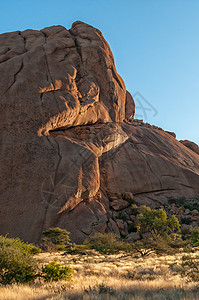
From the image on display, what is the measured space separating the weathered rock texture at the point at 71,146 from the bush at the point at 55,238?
3.96ft

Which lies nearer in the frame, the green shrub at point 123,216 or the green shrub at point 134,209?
the green shrub at point 123,216

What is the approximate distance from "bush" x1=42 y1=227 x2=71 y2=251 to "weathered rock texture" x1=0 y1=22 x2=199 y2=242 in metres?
1.21

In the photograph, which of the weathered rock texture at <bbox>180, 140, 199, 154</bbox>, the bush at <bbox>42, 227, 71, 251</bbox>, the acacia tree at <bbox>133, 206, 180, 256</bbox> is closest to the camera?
the bush at <bbox>42, 227, 71, 251</bbox>

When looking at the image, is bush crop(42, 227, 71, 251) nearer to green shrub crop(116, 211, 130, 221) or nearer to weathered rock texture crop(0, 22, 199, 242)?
weathered rock texture crop(0, 22, 199, 242)

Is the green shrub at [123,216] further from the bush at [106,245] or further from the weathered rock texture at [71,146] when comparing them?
the bush at [106,245]

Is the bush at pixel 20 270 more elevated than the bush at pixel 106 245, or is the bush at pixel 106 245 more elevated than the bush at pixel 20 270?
the bush at pixel 20 270

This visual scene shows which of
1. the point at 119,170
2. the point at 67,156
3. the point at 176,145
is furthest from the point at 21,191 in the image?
the point at 176,145

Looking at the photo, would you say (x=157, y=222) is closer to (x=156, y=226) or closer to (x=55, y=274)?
(x=156, y=226)

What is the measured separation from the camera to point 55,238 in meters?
22.3

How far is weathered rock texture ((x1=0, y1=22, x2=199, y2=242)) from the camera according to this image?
25016mm

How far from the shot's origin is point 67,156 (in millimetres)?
27734

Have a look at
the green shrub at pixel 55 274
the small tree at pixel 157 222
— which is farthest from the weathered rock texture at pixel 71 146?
Result: the green shrub at pixel 55 274

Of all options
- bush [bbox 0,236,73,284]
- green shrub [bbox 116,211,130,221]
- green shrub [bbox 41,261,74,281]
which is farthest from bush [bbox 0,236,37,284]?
green shrub [bbox 116,211,130,221]

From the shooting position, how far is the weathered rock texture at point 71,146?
82.1 feet
